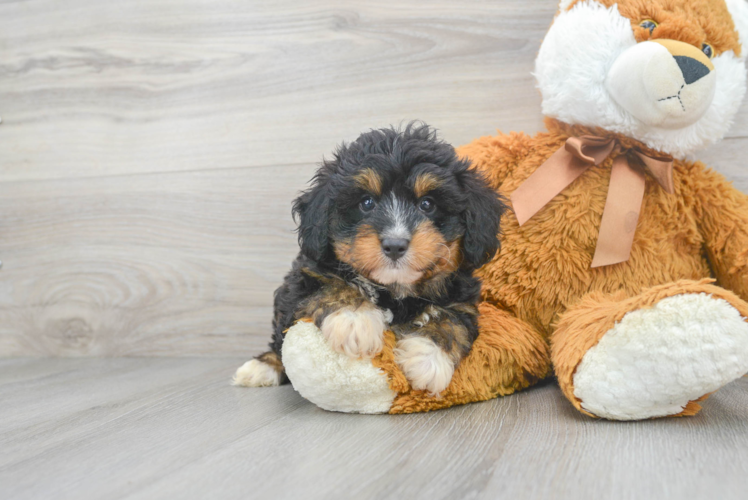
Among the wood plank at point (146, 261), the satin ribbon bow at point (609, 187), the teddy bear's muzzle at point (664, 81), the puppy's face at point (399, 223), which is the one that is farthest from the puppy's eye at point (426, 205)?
the wood plank at point (146, 261)

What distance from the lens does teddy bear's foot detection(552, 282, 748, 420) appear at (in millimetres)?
1231

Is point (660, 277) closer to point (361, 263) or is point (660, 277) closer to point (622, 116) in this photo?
point (622, 116)

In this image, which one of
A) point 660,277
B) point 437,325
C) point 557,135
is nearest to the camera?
point 437,325

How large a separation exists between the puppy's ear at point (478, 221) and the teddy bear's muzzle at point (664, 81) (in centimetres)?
50

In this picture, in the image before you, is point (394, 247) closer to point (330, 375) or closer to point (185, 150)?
point (330, 375)

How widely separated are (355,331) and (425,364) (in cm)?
19

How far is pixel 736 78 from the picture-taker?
67.3 inches

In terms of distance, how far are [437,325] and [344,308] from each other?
0.83 ft

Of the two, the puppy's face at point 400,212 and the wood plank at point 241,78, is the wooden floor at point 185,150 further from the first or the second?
the puppy's face at point 400,212

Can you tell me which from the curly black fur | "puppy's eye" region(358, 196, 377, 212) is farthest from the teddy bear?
"puppy's eye" region(358, 196, 377, 212)

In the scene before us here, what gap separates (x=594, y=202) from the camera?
5.69ft

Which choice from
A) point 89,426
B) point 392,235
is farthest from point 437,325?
point 89,426

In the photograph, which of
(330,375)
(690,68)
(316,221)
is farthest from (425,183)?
(690,68)

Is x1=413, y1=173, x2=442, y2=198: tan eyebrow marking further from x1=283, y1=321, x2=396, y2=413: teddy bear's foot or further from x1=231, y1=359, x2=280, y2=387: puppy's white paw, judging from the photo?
x1=231, y1=359, x2=280, y2=387: puppy's white paw
